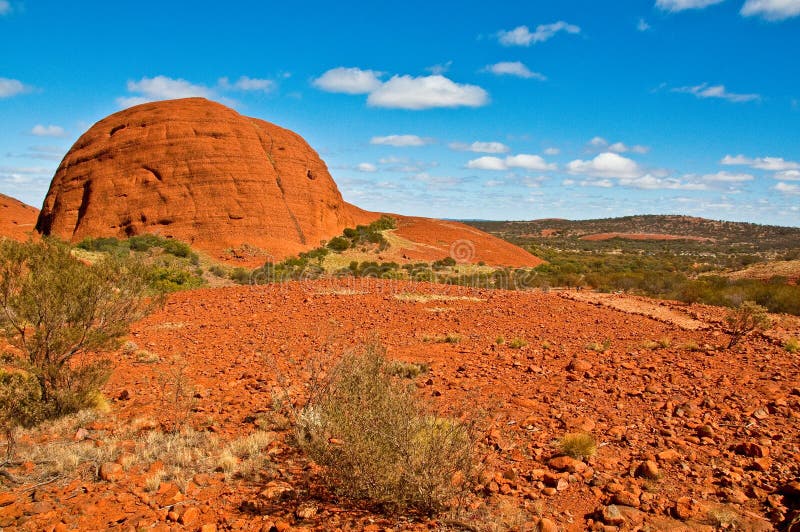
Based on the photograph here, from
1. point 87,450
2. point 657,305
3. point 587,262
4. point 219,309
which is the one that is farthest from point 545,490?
point 587,262

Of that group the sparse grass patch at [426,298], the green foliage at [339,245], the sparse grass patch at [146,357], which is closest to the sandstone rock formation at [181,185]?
the green foliage at [339,245]

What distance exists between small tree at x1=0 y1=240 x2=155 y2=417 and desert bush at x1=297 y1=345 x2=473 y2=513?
3163mm

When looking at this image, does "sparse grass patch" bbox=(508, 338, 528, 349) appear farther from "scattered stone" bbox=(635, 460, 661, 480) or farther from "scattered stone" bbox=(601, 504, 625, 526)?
"scattered stone" bbox=(601, 504, 625, 526)

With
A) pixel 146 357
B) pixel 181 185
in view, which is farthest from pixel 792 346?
pixel 181 185

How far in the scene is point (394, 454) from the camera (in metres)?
3.47

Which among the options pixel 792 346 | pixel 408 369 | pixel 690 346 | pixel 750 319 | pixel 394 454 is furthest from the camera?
pixel 750 319

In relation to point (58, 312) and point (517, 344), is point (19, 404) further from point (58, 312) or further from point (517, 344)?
point (517, 344)

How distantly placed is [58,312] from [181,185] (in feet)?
86.6

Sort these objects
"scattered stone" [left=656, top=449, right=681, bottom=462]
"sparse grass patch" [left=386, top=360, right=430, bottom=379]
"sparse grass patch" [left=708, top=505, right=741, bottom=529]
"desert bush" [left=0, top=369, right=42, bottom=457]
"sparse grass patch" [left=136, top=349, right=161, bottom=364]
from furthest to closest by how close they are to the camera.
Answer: "sparse grass patch" [left=136, top=349, right=161, bottom=364] → "sparse grass patch" [left=386, top=360, right=430, bottom=379] → "desert bush" [left=0, top=369, right=42, bottom=457] → "scattered stone" [left=656, top=449, right=681, bottom=462] → "sparse grass patch" [left=708, top=505, right=741, bottom=529]

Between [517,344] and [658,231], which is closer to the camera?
[517,344]

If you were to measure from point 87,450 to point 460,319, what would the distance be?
27.0ft

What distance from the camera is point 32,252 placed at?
17.4 ft

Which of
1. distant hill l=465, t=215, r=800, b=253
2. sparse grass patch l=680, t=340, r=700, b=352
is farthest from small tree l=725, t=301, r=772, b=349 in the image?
distant hill l=465, t=215, r=800, b=253

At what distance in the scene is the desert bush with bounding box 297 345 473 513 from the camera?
3330mm
